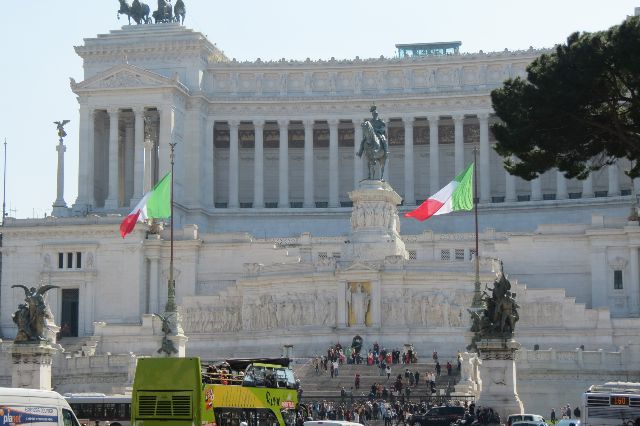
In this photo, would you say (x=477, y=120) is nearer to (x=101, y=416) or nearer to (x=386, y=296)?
(x=386, y=296)

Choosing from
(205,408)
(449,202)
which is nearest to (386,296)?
(449,202)

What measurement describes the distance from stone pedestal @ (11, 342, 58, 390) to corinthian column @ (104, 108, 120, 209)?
48351 millimetres

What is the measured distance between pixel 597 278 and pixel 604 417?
1941 inches

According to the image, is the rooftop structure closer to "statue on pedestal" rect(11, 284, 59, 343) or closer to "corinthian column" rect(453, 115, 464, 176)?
"corinthian column" rect(453, 115, 464, 176)

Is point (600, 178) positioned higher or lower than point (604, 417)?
higher

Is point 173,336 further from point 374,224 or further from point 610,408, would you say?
point 610,408

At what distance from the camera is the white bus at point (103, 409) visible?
57812 mm

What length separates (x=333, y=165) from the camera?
4710 inches

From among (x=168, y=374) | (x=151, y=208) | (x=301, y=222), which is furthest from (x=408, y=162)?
(x=168, y=374)

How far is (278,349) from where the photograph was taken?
87.3 meters

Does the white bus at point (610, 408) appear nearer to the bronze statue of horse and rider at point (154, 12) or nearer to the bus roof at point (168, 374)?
the bus roof at point (168, 374)

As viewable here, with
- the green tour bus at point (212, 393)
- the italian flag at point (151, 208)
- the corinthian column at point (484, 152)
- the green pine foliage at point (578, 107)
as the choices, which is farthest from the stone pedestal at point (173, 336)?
the corinthian column at point (484, 152)

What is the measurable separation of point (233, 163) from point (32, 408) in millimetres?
86510

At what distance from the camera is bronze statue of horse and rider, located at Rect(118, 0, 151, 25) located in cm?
12162
